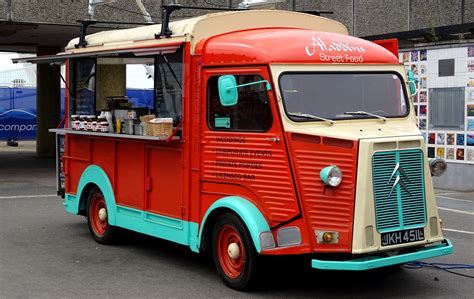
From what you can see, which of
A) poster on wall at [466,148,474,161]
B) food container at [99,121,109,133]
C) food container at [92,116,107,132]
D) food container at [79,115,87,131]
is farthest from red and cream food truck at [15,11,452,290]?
poster on wall at [466,148,474,161]

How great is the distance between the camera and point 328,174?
6.38 m

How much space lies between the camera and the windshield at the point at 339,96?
6.93m

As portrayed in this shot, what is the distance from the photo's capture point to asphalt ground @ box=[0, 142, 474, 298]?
7.05 metres

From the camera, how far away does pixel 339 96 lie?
7.15 metres

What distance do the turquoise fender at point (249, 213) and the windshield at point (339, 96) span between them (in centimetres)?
94

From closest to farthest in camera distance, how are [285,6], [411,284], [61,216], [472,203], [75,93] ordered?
[411,284] → [75,93] → [61,216] → [472,203] → [285,6]

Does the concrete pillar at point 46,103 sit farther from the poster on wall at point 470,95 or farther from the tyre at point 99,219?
the tyre at point 99,219

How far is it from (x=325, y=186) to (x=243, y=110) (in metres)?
1.19

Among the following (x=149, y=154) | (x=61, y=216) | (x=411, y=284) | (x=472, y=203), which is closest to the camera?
(x=411, y=284)

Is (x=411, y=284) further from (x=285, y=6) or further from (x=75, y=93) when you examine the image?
(x=285, y=6)

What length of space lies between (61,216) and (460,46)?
8.82 m

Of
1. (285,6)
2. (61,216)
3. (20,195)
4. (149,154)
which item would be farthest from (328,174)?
(285,6)

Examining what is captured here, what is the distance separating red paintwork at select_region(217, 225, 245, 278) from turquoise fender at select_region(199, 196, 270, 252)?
239 mm

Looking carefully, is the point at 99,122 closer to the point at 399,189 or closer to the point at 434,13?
the point at 399,189
